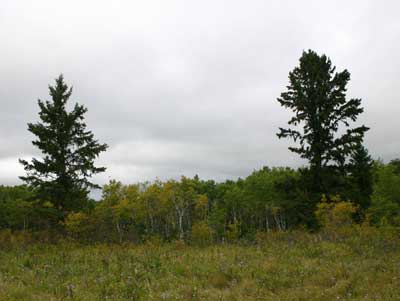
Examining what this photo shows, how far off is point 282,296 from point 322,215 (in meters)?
18.0

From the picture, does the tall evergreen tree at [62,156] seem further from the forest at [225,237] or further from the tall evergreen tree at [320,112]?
the tall evergreen tree at [320,112]

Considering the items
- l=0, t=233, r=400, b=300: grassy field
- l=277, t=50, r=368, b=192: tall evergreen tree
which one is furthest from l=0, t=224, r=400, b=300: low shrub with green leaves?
l=277, t=50, r=368, b=192: tall evergreen tree

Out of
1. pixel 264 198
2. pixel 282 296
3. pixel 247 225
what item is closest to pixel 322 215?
pixel 282 296

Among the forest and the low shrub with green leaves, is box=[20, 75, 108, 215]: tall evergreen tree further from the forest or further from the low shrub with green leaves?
the low shrub with green leaves

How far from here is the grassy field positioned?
640cm

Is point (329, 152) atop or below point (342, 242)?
atop

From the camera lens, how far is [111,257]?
10227 millimetres

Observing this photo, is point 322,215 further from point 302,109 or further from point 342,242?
point 342,242

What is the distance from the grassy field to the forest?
30 mm

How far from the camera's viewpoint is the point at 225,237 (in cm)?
2039

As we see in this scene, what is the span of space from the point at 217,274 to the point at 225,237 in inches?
509

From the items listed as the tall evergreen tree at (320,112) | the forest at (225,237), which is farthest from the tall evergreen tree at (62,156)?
the tall evergreen tree at (320,112)

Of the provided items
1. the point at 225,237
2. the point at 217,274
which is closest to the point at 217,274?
the point at 217,274

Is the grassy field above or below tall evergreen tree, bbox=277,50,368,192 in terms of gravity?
below
